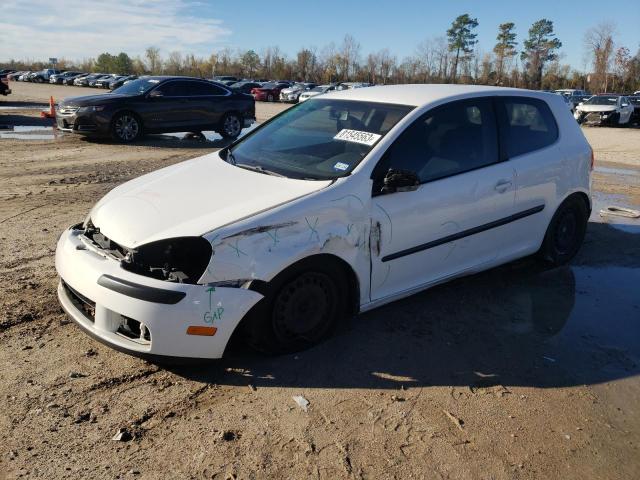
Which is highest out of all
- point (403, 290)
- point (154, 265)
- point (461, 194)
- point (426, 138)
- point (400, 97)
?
point (400, 97)

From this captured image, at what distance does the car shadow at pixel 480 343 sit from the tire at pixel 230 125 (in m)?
11.4

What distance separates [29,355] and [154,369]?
2.61 ft

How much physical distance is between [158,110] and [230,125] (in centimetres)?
228

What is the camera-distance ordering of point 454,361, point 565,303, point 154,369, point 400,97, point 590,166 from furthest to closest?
point 590,166
point 565,303
point 400,97
point 454,361
point 154,369

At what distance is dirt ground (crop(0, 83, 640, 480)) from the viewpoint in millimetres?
2715

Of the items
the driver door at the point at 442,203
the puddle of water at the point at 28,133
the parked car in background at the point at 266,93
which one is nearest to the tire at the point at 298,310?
the driver door at the point at 442,203

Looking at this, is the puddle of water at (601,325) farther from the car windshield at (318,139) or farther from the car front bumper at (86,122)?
the car front bumper at (86,122)

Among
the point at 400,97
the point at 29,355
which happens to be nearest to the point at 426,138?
the point at 400,97

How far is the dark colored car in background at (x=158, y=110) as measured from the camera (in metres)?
12.9

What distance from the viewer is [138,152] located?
1219 centimetres

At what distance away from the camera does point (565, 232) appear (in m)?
5.54

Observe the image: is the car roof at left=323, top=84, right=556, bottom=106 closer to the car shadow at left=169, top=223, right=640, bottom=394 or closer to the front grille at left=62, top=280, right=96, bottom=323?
the car shadow at left=169, top=223, right=640, bottom=394

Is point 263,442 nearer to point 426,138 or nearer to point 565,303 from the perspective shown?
point 426,138

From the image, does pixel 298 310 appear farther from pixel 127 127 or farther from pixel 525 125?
pixel 127 127
